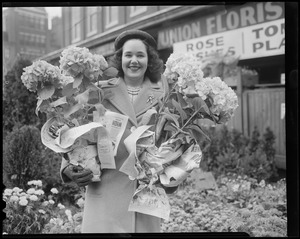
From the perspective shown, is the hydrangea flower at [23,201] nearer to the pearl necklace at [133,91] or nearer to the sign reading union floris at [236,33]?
the pearl necklace at [133,91]

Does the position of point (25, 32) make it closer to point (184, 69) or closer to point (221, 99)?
point (184, 69)

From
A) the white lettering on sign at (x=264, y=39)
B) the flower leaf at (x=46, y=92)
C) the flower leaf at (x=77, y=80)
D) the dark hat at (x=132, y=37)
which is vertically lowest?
the flower leaf at (x=46, y=92)

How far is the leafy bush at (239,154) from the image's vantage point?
276 cm

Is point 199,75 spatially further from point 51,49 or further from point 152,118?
point 51,49

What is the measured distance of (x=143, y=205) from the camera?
179cm

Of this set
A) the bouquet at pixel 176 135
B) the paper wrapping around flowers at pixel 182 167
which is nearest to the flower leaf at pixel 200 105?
the bouquet at pixel 176 135

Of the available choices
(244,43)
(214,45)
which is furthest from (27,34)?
(244,43)

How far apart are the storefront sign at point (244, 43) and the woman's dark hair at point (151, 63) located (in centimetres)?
60

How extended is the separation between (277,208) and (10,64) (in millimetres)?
1719

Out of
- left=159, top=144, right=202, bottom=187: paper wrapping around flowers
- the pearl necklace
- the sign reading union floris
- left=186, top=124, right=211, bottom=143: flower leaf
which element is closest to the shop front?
the sign reading union floris

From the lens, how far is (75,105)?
5.80ft

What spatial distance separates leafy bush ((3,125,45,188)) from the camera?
8.41ft

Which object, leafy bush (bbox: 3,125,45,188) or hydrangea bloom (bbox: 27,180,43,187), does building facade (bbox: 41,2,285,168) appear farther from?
hydrangea bloom (bbox: 27,180,43,187)

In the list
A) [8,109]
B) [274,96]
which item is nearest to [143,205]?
[274,96]
